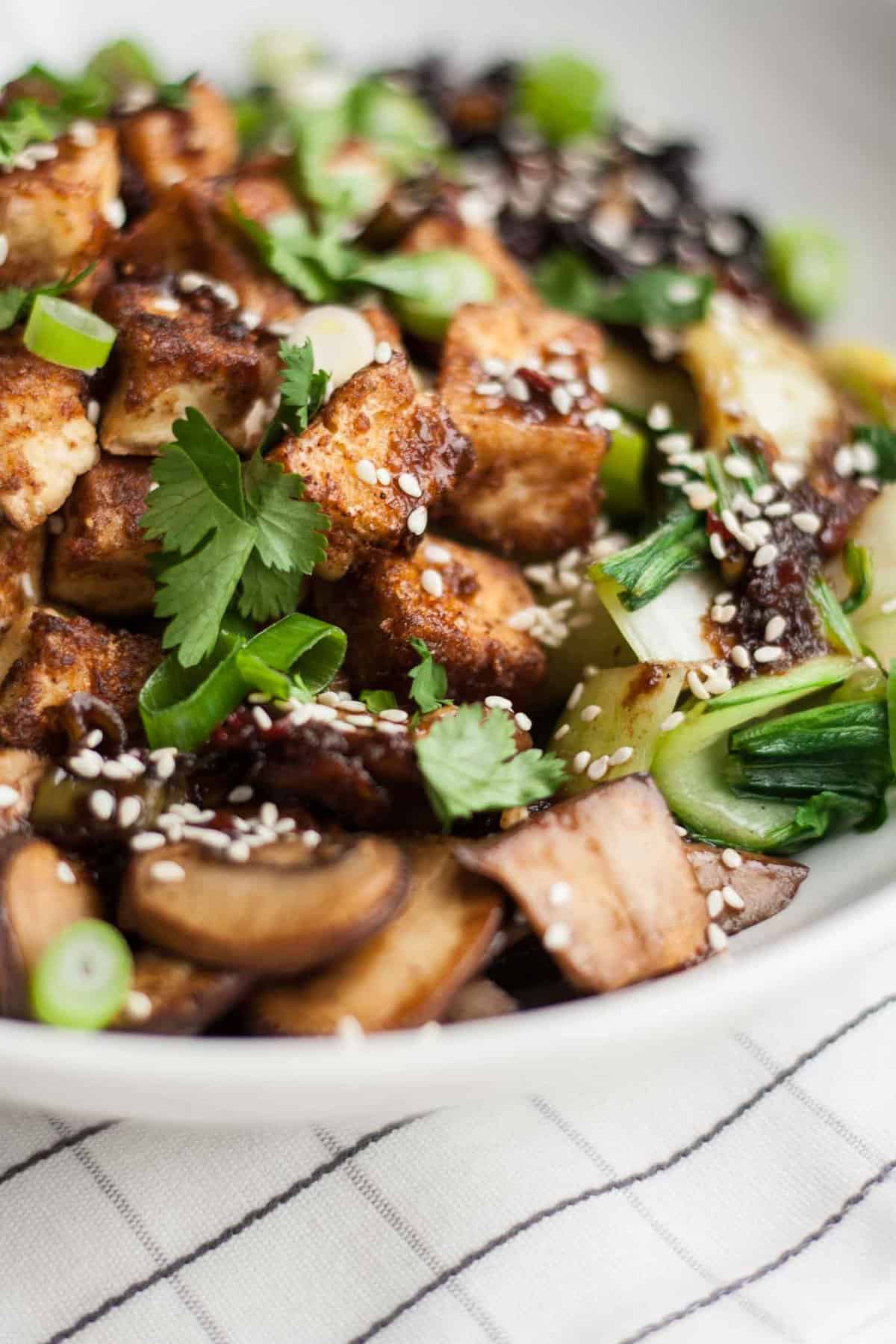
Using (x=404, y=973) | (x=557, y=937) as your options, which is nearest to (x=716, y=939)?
(x=557, y=937)

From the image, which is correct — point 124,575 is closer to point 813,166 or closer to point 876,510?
point 876,510

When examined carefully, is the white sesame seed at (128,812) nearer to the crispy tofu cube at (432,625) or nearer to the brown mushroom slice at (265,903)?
the brown mushroom slice at (265,903)

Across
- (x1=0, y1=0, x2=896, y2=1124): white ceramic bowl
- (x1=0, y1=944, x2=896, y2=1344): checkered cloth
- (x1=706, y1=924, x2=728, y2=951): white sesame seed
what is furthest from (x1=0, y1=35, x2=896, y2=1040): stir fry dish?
(x1=0, y1=0, x2=896, y2=1124): white ceramic bowl

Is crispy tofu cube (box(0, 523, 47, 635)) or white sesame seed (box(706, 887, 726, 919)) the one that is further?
crispy tofu cube (box(0, 523, 47, 635))

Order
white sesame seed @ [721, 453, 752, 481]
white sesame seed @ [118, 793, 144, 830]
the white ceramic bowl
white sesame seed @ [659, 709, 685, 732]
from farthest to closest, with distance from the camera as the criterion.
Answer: the white ceramic bowl
white sesame seed @ [721, 453, 752, 481]
white sesame seed @ [659, 709, 685, 732]
white sesame seed @ [118, 793, 144, 830]

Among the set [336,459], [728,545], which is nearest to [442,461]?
[336,459]

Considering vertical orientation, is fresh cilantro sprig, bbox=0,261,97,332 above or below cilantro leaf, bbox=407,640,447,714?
above

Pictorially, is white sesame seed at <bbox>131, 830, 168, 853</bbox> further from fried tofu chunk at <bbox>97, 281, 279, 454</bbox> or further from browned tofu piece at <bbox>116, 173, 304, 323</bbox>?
browned tofu piece at <bbox>116, 173, 304, 323</bbox>
